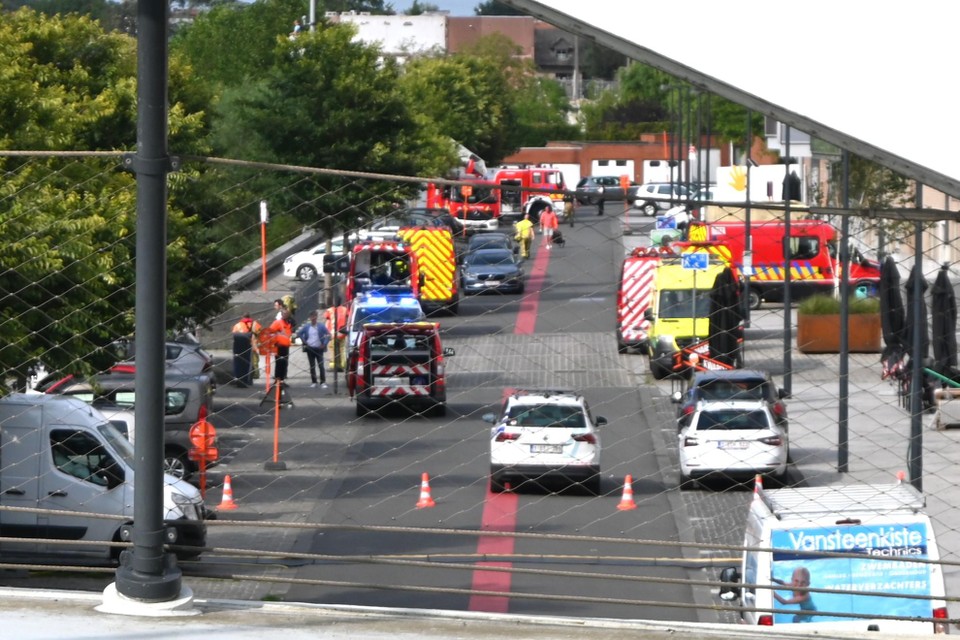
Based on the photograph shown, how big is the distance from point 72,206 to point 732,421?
7957 millimetres

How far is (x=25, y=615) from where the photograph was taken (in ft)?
15.8

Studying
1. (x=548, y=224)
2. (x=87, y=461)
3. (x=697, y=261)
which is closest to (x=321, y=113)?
(x=697, y=261)

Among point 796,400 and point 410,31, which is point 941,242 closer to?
point 796,400

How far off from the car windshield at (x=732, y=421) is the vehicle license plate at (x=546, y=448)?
1.68 meters

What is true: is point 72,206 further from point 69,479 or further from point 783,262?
point 783,262

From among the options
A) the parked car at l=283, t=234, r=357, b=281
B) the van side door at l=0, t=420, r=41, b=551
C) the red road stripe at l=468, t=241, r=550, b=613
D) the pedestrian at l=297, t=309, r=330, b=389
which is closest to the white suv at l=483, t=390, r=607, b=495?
the red road stripe at l=468, t=241, r=550, b=613

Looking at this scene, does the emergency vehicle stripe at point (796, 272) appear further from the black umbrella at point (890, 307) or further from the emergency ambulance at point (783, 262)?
the black umbrella at point (890, 307)

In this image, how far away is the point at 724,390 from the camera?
18391mm

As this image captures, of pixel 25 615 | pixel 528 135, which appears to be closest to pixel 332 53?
pixel 25 615

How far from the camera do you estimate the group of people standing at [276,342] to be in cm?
931

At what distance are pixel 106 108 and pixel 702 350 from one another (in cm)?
1046

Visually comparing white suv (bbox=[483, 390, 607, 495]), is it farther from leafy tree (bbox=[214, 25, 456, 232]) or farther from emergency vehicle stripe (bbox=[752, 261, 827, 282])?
emergency vehicle stripe (bbox=[752, 261, 827, 282])

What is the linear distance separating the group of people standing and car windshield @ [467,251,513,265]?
1646 cm

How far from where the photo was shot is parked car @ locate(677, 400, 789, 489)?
14336 mm
